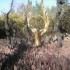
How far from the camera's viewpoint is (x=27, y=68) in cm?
655

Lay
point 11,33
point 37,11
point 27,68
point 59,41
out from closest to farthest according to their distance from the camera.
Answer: point 27,68, point 59,41, point 11,33, point 37,11

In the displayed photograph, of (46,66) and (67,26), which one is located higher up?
(46,66)

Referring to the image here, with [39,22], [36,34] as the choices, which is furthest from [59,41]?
[39,22]

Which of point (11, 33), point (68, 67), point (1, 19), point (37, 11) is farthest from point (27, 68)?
point (37, 11)

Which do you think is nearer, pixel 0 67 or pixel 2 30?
pixel 0 67

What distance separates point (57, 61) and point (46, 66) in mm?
688

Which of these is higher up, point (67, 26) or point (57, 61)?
point (57, 61)

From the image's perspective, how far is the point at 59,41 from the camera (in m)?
20.8

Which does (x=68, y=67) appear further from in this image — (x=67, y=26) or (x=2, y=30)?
(x=67, y=26)

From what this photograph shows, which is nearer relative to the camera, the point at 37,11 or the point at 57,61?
the point at 57,61

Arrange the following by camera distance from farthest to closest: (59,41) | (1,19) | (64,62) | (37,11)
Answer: (37,11) → (1,19) → (59,41) → (64,62)

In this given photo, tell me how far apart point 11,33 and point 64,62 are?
23.1m

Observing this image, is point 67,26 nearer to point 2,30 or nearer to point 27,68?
point 2,30

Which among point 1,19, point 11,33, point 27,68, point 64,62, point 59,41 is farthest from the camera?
point 1,19
